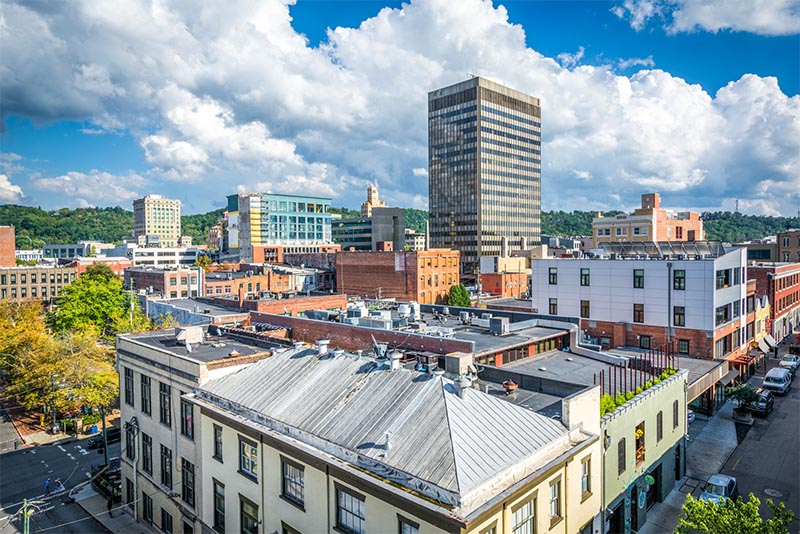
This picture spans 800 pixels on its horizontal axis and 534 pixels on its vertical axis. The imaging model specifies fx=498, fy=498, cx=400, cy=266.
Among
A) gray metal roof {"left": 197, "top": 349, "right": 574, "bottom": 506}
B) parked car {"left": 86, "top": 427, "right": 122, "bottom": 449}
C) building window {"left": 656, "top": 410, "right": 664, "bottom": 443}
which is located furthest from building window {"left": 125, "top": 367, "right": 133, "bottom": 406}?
building window {"left": 656, "top": 410, "right": 664, "bottom": 443}

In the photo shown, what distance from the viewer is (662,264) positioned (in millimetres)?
42938

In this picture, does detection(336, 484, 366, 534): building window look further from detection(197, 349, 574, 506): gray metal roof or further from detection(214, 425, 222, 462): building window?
detection(214, 425, 222, 462): building window

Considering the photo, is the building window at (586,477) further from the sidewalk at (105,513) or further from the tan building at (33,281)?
the tan building at (33,281)

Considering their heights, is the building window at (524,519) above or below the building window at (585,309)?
below

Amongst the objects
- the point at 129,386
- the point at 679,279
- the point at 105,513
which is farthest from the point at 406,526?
the point at 679,279

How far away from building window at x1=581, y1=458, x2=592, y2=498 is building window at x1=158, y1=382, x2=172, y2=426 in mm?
19588

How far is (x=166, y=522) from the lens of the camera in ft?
86.6

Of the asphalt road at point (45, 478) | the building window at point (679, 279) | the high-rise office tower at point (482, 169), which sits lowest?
the asphalt road at point (45, 478)

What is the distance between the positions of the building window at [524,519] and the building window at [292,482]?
717 cm

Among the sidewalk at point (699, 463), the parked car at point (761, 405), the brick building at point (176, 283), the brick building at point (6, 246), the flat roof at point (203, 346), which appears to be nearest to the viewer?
the sidewalk at point (699, 463)

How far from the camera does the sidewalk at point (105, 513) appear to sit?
27.8 m

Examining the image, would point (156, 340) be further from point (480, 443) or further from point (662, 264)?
point (662, 264)

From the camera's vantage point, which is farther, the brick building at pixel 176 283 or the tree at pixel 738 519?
the brick building at pixel 176 283

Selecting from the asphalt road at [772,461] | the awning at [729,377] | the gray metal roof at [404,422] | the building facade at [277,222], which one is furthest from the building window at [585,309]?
the building facade at [277,222]
